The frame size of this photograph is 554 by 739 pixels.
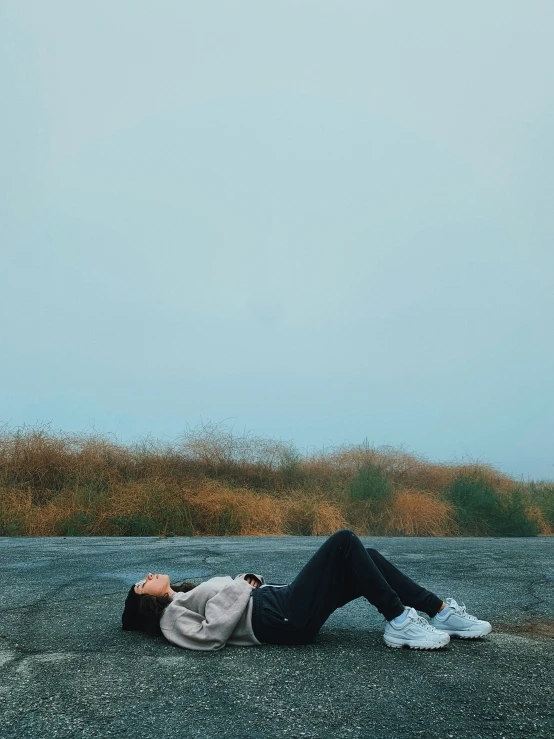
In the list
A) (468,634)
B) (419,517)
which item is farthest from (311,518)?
(468,634)

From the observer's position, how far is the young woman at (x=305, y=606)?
3330mm

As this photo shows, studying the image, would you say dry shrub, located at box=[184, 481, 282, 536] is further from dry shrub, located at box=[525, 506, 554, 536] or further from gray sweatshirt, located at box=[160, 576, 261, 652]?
gray sweatshirt, located at box=[160, 576, 261, 652]

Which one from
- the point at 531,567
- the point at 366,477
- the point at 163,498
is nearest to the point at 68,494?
the point at 163,498

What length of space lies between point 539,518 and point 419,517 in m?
3.54

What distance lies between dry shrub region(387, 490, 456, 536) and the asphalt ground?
334 inches

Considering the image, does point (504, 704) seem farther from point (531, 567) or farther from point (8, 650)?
point (531, 567)

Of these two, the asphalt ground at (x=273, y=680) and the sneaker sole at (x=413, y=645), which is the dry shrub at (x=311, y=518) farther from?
the sneaker sole at (x=413, y=645)

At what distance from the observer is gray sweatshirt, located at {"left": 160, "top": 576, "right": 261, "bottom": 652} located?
337cm

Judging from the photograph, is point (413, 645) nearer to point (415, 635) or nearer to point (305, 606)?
point (415, 635)

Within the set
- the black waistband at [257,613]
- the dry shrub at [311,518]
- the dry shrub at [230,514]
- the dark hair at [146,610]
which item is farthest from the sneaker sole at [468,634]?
the dry shrub at [230,514]

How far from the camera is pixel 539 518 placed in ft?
50.3

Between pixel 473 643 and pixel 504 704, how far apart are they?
0.91m

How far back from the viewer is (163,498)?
13516mm

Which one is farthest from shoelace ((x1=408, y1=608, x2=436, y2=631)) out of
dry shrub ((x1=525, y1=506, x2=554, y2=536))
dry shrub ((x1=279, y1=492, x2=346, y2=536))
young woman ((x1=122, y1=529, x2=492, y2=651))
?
dry shrub ((x1=525, y1=506, x2=554, y2=536))
